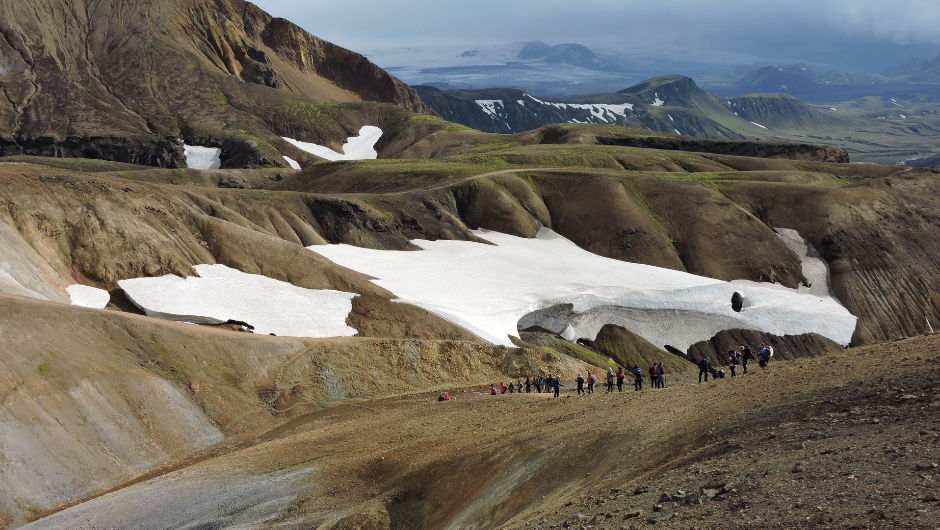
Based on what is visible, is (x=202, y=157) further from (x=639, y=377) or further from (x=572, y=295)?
(x=639, y=377)

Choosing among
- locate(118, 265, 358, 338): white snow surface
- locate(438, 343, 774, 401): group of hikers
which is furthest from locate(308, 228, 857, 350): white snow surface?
locate(438, 343, 774, 401): group of hikers

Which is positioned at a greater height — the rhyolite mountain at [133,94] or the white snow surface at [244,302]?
the rhyolite mountain at [133,94]

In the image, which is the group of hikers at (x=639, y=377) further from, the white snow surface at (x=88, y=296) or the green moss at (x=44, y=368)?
the white snow surface at (x=88, y=296)

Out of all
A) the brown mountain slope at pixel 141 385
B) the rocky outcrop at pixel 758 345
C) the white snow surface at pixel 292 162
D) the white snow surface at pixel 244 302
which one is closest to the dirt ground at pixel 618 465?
the brown mountain slope at pixel 141 385

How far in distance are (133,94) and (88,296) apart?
464 ft

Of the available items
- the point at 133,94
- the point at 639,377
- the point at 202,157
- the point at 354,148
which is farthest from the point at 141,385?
the point at 133,94

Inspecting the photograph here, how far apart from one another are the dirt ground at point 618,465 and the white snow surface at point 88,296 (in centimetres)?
1789

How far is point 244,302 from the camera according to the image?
55156 millimetres

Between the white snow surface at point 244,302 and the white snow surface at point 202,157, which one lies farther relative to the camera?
the white snow surface at point 202,157

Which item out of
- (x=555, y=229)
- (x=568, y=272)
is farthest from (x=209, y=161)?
(x=568, y=272)

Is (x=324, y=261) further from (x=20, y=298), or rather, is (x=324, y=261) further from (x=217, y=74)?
(x=217, y=74)

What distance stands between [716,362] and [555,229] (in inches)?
1328

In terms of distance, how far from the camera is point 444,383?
50938 mm

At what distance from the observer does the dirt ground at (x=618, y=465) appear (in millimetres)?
16391
